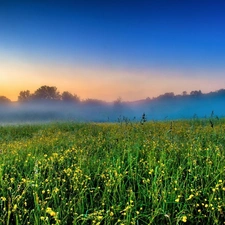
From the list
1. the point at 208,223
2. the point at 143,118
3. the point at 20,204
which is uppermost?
the point at 143,118

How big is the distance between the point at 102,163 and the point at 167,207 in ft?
6.06

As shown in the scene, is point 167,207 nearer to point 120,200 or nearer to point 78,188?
point 120,200

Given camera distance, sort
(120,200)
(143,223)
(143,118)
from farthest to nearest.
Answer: (143,118) < (120,200) < (143,223)

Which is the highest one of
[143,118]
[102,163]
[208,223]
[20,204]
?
[143,118]

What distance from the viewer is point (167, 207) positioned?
4320mm

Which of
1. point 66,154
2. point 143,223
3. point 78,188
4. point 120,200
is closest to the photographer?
point 143,223

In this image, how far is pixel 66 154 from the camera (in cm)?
681

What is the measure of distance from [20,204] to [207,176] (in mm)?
3073

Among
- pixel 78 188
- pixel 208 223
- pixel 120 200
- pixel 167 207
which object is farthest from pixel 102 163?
pixel 208 223

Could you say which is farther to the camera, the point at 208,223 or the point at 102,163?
the point at 102,163

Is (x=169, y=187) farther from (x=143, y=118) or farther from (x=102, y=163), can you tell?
(x=143, y=118)

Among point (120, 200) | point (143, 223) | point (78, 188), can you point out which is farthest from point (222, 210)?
point (78, 188)

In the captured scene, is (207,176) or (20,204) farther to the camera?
(207,176)

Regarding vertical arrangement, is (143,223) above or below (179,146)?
below
